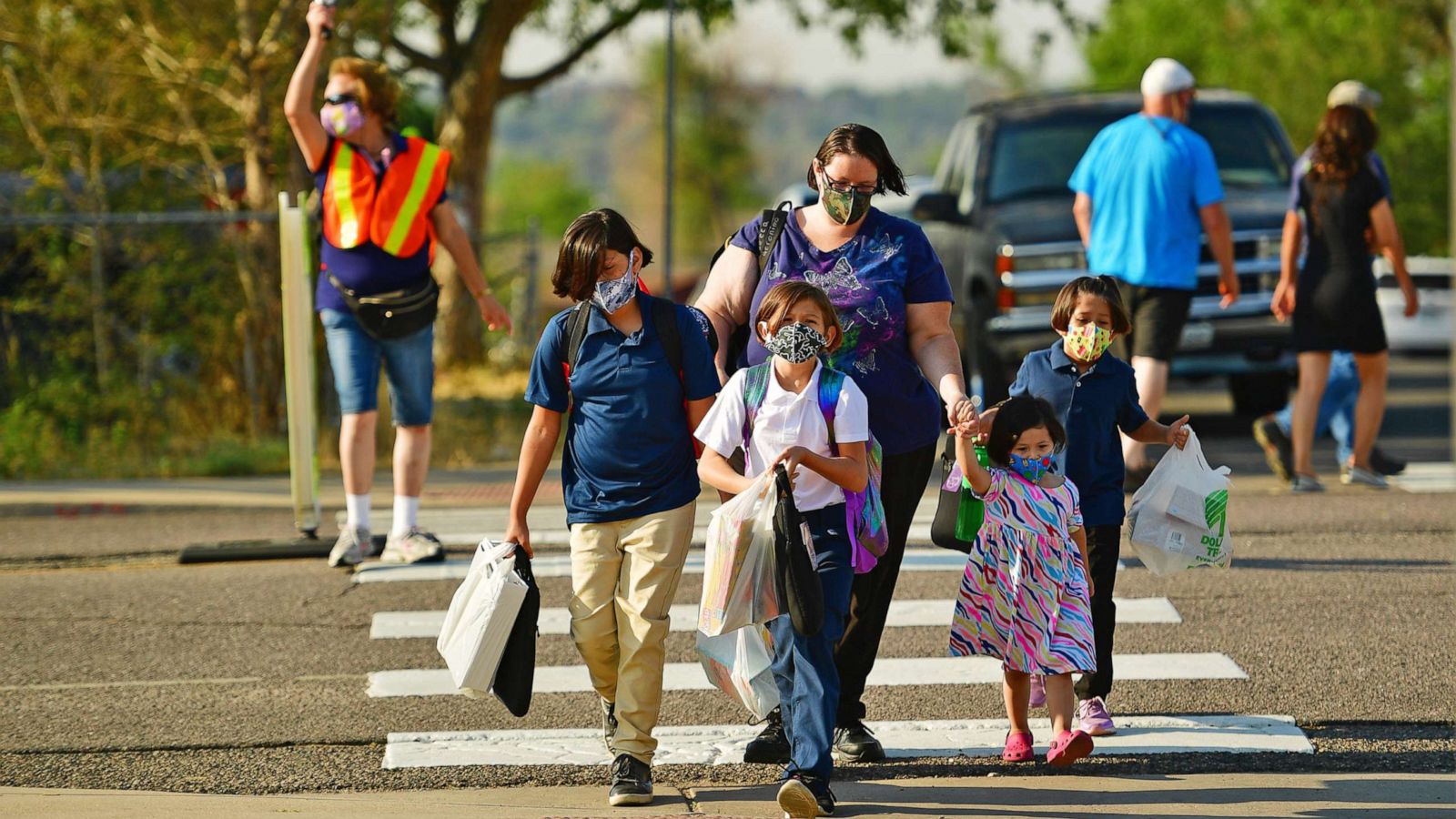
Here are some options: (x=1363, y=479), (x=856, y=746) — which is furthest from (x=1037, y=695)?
(x=1363, y=479)

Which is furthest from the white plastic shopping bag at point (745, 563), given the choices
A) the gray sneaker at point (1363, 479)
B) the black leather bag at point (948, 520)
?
the gray sneaker at point (1363, 479)

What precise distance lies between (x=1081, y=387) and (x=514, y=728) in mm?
2152

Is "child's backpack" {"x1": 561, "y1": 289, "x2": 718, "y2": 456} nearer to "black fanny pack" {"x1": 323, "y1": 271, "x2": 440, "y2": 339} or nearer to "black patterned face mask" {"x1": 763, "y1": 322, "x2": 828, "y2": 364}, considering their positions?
"black patterned face mask" {"x1": 763, "y1": 322, "x2": 828, "y2": 364}

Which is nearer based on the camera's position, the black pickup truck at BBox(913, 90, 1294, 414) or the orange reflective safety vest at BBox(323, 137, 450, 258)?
the orange reflective safety vest at BBox(323, 137, 450, 258)

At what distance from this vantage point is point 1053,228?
41.8 feet

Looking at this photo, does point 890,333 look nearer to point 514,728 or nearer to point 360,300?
point 514,728

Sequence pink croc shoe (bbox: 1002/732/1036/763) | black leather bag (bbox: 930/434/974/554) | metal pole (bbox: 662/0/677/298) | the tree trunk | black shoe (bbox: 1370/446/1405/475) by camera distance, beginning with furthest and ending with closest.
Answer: the tree trunk, metal pole (bbox: 662/0/677/298), black shoe (bbox: 1370/446/1405/475), pink croc shoe (bbox: 1002/732/1036/763), black leather bag (bbox: 930/434/974/554)

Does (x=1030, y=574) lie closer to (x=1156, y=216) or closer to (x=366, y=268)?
(x=366, y=268)

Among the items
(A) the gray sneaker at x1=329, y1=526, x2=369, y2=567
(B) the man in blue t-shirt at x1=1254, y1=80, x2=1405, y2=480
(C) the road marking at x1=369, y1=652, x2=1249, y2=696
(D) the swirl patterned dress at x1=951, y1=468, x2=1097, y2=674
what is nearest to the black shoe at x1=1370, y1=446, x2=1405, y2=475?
(B) the man in blue t-shirt at x1=1254, y1=80, x2=1405, y2=480

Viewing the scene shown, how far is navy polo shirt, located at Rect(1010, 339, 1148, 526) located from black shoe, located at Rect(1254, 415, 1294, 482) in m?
4.98

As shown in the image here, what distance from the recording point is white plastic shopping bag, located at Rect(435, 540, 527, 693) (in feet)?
17.8

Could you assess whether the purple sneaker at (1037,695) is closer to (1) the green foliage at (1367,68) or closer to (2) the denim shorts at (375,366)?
(2) the denim shorts at (375,366)

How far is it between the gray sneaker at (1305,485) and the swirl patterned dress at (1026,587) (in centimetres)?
526

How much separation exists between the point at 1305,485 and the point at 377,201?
5332mm
